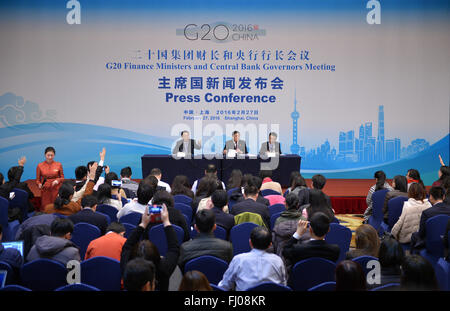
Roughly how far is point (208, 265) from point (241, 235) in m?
0.98

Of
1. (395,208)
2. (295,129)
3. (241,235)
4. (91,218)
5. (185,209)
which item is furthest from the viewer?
(295,129)

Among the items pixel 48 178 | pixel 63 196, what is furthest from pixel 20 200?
pixel 63 196

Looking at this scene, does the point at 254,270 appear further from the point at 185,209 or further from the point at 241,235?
the point at 185,209

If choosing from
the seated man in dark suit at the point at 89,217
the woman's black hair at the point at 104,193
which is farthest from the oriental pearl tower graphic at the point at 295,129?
the seated man in dark suit at the point at 89,217

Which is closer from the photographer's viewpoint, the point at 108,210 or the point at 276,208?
the point at 108,210

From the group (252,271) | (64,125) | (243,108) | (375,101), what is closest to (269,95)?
(243,108)

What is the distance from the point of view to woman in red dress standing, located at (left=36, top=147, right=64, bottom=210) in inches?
266

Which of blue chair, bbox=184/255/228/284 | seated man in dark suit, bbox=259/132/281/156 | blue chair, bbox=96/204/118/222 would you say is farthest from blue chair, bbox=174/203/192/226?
seated man in dark suit, bbox=259/132/281/156

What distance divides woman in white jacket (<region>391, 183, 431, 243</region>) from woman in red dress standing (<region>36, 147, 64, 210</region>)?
474cm

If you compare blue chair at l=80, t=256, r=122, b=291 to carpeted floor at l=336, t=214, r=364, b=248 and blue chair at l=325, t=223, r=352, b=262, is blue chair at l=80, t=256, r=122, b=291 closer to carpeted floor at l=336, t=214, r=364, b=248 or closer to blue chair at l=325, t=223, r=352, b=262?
blue chair at l=325, t=223, r=352, b=262

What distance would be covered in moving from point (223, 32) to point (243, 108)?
1717 mm

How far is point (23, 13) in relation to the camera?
393 inches

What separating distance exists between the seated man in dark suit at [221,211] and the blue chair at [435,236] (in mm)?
1863

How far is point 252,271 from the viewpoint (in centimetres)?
301
